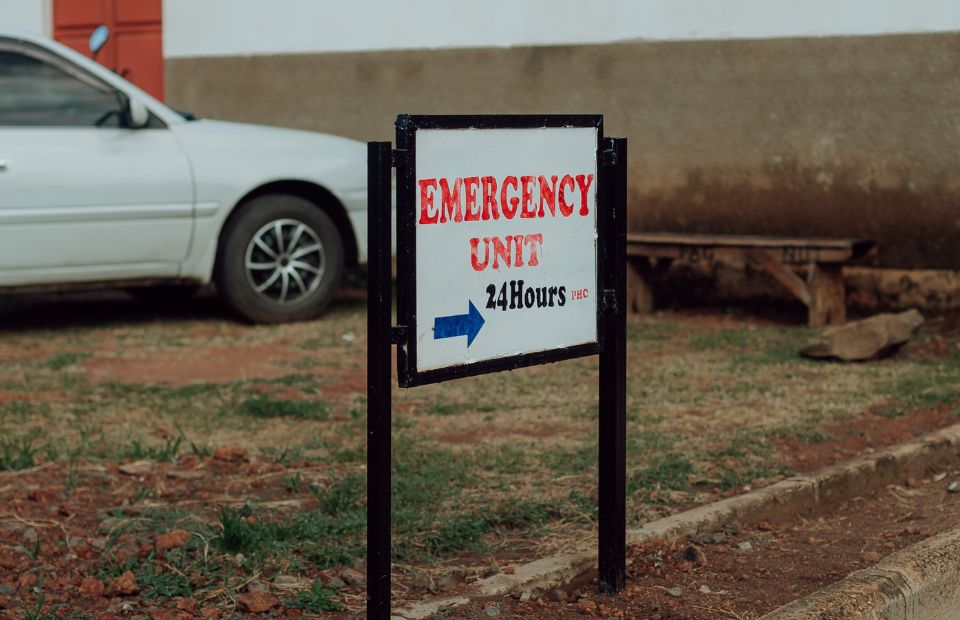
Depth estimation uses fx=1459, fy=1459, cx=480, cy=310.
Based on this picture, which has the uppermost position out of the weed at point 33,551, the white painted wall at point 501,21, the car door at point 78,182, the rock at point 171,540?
the white painted wall at point 501,21

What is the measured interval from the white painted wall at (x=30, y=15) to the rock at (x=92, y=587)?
9.18 meters

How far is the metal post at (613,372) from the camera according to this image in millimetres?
3730

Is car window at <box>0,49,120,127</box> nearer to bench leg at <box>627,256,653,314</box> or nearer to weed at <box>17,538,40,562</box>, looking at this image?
bench leg at <box>627,256,653,314</box>

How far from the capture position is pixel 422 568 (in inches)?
161

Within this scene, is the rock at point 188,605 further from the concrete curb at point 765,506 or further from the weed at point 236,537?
the concrete curb at point 765,506

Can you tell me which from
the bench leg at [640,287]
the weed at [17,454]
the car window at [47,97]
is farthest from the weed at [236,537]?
the bench leg at [640,287]

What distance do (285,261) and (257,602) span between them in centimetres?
500

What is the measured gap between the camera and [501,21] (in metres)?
9.86

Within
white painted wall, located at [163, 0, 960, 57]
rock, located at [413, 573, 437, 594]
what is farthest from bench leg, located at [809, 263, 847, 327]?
rock, located at [413, 573, 437, 594]

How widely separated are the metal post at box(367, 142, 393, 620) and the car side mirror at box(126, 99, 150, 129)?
A: 520 cm

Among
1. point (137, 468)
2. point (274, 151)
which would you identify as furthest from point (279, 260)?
point (137, 468)

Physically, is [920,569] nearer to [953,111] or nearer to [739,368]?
[739,368]

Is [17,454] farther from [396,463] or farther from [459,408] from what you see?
[459,408]

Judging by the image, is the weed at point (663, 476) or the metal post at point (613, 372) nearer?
the metal post at point (613, 372)
